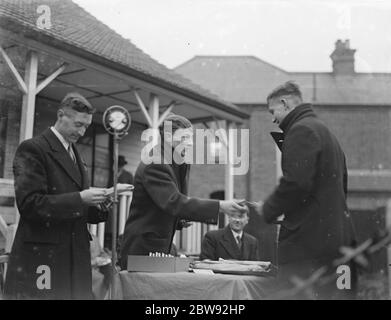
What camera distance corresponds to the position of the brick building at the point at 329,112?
1644 centimetres

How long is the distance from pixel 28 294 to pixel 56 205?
0.49 meters

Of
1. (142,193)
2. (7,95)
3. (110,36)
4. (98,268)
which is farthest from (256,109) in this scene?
(142,193)

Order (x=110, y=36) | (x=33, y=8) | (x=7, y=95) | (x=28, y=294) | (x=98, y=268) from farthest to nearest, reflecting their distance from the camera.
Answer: (x=110, y=36)
(x=7, y=95)
(x=33, y=8)
(x=98, y=268)
(x=28, y=294)

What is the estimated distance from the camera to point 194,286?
2672mm

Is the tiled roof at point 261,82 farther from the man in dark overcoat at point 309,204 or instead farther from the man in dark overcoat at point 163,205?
the man in dark overcoat at point 309,204

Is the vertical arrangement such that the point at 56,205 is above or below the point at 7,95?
below

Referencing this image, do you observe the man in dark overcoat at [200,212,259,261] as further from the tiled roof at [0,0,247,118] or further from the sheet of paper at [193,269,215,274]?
the tiled roof at [0,0,247,118]

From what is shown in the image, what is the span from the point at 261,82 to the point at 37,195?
51.6 ft

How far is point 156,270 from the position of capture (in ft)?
9.11

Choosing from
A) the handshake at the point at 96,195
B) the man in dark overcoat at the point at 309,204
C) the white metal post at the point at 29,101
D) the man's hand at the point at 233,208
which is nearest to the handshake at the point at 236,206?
the man's hand at the point at 233,208

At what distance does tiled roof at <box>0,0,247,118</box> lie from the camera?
20.6 feet

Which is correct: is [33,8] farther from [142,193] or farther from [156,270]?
[156,270]

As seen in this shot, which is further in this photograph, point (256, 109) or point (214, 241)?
point (256, 109)
